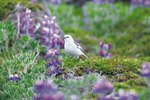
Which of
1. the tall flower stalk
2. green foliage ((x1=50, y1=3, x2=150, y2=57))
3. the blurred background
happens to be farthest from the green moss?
green foliage ((x1=50, y1=3, x2=150, y2=57))

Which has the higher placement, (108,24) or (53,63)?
(108,24)

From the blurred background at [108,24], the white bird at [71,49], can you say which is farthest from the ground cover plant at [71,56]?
the white bird at [71,49]

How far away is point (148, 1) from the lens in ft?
67.6

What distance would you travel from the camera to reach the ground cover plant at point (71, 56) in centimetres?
632

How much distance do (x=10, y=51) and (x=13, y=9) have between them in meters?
1.85

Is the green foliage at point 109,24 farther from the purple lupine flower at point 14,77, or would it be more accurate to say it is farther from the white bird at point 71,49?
the purple lupine flower at point 14,77

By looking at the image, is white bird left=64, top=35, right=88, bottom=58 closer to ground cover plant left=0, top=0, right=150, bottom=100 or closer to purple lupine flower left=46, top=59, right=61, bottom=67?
ground cover plant left=0, top=0, right=150, bottom=100

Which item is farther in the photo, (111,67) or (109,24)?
(109,24)

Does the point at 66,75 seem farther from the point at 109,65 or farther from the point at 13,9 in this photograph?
the point at 13,9

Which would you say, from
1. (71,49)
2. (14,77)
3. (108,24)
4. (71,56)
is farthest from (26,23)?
(108,24)

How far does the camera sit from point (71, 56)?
8.74 metres

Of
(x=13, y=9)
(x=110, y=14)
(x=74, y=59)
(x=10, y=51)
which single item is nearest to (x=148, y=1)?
(x=110, y=14)

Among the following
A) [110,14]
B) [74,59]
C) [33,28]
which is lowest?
[74,59]

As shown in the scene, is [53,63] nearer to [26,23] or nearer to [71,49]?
[71,49]
